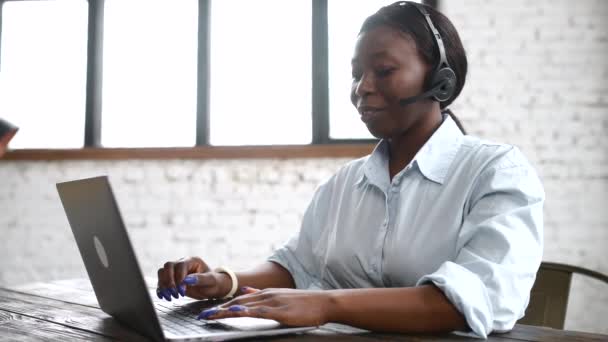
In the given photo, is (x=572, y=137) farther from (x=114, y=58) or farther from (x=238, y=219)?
(x=114, y=58)

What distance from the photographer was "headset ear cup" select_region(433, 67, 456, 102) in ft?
4.34

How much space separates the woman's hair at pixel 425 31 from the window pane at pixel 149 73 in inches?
102

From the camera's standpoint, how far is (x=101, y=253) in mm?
988

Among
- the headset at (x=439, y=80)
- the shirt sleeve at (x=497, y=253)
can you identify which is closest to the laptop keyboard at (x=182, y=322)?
the shirt sleeve at (x=497, y=253)

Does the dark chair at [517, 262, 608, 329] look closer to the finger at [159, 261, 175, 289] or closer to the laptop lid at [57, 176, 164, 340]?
the finger at [159, 261, 175, 289]

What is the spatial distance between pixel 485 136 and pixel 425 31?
223cm

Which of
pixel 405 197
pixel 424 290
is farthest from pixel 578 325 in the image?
pixel 424 290

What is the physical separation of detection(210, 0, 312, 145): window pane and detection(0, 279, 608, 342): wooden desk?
237 centimetres

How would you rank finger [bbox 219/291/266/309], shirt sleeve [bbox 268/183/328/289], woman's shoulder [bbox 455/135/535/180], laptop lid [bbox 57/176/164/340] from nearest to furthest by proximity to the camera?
laptop lid [bbox 57/176/164/340]
finger [bbox 219/291/266/309]
woman's shoulder [bbox 455/135/535/180]
shirt sleeve [bbox 268/183/328/289]

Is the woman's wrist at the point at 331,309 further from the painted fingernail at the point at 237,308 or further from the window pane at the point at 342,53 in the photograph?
the window pane at the point at 342,53

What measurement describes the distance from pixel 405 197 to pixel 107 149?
2847 mm

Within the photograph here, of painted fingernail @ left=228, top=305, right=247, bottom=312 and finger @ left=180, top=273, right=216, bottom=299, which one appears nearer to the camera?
painted fingernail @ left=228, top=305, right=247, bottom=312

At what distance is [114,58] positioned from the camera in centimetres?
397

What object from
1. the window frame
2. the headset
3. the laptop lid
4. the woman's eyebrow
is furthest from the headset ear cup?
the window frame
